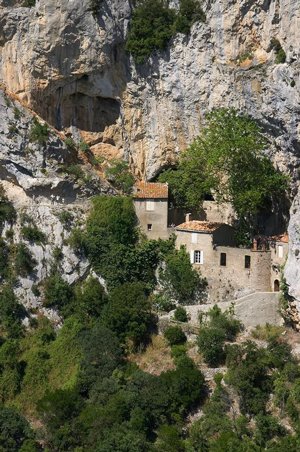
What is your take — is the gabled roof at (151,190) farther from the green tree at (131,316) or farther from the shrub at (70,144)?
the green tree at (131,316)

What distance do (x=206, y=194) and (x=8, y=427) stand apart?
16904mm

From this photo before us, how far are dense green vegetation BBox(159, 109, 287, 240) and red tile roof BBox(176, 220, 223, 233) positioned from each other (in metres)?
1.29

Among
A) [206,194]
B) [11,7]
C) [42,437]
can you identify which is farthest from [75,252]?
[11,7]

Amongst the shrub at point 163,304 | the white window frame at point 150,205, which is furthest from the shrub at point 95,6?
the shrub at point 163,304

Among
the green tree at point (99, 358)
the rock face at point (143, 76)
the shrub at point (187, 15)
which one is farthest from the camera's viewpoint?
the shrub at point (187, 15)

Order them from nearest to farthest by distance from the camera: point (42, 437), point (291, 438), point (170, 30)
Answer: point (291, 438) < point (42, 437) < point (170, 30)

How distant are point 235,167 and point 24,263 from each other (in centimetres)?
1269

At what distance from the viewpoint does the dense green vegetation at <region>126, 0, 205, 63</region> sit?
46.6 m

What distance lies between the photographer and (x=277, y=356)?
40125 mm

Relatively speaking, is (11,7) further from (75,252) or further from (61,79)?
(75,252)

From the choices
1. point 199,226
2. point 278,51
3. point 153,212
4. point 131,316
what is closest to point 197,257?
point 199,226

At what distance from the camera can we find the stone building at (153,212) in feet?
152

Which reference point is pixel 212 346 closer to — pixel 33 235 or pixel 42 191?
pixel 33 235

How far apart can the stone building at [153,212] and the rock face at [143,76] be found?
9.90ft
